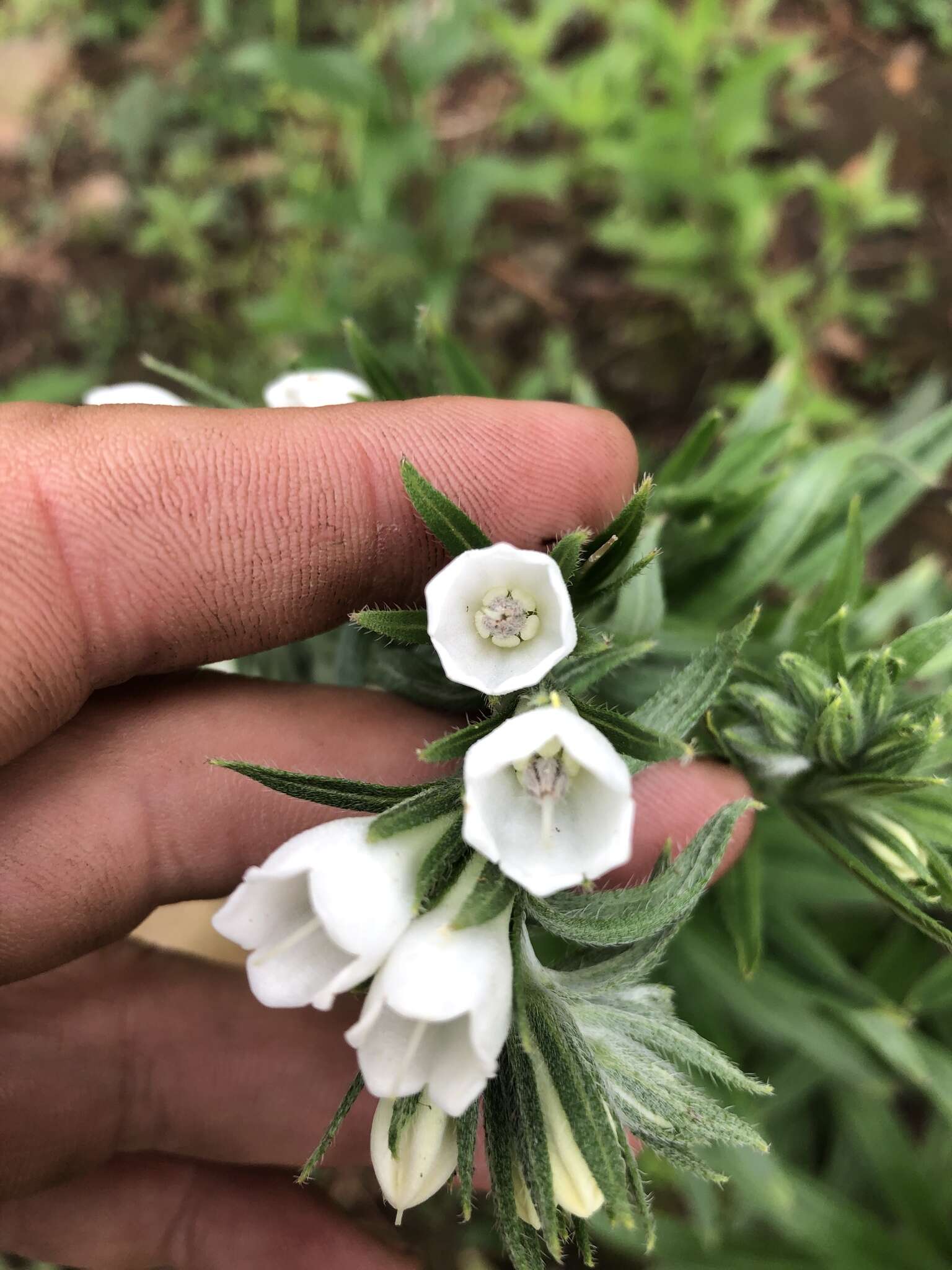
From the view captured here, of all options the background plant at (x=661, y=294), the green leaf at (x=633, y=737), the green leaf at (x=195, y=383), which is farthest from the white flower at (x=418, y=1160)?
the green leaf at (x=195, y=383)

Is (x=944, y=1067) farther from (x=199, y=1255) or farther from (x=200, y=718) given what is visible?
(x=200, y=718)

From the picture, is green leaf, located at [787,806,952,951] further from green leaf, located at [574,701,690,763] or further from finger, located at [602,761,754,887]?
green leaf, located at [574,701,690,763]

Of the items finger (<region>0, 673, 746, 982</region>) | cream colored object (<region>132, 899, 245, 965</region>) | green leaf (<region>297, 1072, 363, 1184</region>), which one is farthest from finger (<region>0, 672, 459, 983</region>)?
cream colored object (<region>132, 899, 245, 965</region>)

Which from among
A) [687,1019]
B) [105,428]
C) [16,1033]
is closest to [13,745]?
[105,428]

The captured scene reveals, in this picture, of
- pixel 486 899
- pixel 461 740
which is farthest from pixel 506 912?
pixel 461 740

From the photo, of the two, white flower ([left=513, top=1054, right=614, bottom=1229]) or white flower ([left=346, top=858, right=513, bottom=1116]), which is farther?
white flower ([left=513, top=1054, right=614, bottom=1229])

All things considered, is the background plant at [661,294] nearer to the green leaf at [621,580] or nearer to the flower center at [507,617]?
the green leaf at [621,580]
